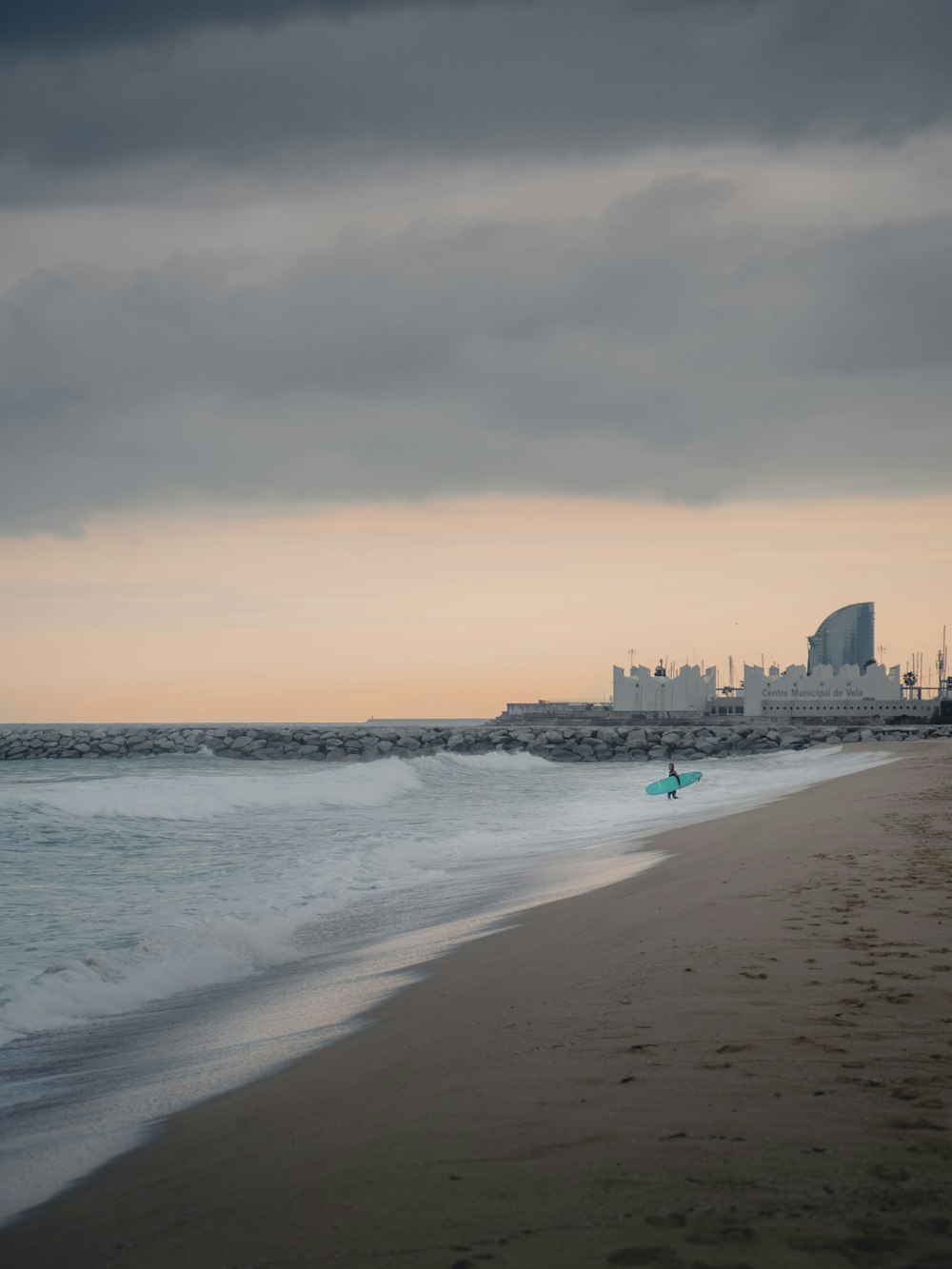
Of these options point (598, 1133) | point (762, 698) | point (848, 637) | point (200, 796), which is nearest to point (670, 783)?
point (200, 796)

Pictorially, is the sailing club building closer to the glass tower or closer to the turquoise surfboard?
the glass tower

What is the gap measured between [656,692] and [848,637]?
51486mm

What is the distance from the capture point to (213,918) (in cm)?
983

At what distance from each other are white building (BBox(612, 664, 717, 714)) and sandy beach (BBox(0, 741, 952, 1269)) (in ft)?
352

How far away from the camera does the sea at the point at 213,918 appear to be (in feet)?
16.7

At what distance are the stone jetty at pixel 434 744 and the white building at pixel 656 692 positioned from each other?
46007 millimetres

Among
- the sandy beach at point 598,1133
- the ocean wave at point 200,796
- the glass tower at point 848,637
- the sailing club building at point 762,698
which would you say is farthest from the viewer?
the glass tower at point 848,637

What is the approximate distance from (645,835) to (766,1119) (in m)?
13.1

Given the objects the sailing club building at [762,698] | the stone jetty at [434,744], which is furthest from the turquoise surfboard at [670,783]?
the sailing club building at [762,698]

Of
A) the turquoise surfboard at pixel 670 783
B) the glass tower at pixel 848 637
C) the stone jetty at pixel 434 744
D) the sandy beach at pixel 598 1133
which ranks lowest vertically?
the stone jetty at pixel 434 744

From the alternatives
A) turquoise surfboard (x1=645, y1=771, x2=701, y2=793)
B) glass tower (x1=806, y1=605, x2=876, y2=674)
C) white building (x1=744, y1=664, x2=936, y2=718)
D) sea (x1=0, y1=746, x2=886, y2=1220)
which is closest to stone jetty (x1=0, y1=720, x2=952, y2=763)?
turquoise surfboard (x1=645, y1=771, x2=701, y2=793)

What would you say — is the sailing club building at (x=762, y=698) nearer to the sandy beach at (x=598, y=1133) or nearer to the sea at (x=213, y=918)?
the sea at (x=213, y=918)

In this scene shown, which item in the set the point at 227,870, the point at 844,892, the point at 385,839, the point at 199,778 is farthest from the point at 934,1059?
the point at 199,778

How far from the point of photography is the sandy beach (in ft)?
8.25
